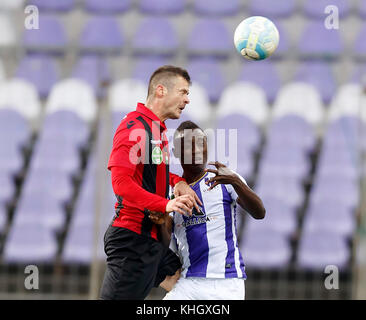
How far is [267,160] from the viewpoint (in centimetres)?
998

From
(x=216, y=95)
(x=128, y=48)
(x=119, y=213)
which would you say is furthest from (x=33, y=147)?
(x=119, y=213)

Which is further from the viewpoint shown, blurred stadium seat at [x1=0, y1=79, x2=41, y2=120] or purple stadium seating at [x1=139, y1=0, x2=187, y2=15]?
purple stadium seating at [x1=139, y1=0, x2=187, y2=15]

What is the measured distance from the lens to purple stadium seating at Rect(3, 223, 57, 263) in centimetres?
923

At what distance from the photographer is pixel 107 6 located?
1196 cm

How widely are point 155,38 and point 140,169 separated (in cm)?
726

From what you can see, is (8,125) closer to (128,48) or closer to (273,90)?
(128,48)

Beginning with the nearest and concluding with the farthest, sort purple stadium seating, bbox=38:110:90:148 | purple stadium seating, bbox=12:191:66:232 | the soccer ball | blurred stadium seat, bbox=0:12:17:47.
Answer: the soccer ball < purple stadium seating, bbox=12:191:66:232 < purple stadium seating, bbox=38:110:90:148 < blurred stadium seat, bbox=0:12:17:47

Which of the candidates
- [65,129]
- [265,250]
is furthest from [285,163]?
[65,129]

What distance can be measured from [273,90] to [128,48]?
246 centimetres

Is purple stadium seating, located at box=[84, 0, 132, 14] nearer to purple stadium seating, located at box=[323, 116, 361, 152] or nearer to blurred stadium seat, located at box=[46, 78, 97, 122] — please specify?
blurred stadium seat, located at box=[46, 78, 97, 122]

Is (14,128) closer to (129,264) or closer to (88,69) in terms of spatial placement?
(88,69)

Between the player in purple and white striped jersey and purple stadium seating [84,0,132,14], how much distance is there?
7.68 meters

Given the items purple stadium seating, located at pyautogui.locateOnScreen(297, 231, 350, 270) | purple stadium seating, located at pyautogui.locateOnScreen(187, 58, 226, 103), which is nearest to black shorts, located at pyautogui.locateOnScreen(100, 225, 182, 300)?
purple stadium seating, located at pyautogui.locateOnScreen(297, 231, 350, 270)

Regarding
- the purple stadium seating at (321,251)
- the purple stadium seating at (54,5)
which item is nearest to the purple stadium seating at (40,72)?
the purple stadium seating at (54,5)
